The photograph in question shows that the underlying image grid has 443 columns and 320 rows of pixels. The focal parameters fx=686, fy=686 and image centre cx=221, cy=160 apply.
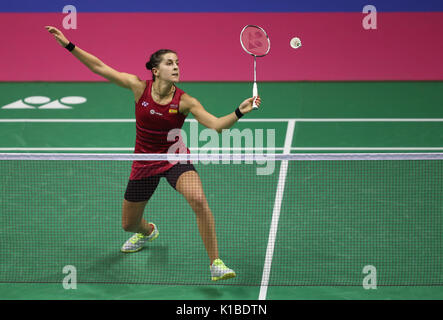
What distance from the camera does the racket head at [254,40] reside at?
6.72 meters

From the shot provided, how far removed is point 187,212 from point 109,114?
4.34 m

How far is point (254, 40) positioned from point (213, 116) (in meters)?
1.11

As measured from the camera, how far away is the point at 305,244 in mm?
7141

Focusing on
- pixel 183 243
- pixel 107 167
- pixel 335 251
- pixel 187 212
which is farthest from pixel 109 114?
pixel 335 251

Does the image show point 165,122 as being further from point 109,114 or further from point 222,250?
point 109,114

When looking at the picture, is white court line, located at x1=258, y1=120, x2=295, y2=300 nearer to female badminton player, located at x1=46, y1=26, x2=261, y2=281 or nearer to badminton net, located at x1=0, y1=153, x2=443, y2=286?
badminton net, located at x1=0, y1=153, x2=443, y2=286

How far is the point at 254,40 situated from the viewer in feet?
22.6

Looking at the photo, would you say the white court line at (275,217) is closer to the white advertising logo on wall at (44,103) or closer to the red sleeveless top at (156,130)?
the red sleeveless top at (156,130)

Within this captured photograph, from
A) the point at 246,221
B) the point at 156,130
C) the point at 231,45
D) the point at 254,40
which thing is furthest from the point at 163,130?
the point at 231,45

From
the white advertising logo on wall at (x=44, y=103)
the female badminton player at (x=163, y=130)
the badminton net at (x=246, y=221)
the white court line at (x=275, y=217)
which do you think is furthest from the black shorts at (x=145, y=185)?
the white advertising logo on wall at (x=44, y=103)

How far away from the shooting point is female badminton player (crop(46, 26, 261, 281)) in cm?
623

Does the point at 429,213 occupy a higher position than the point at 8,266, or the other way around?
the point at 429,213

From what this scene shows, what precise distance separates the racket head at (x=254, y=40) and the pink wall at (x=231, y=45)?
6463 millimetres

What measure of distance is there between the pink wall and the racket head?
Answer: 6.46 m
